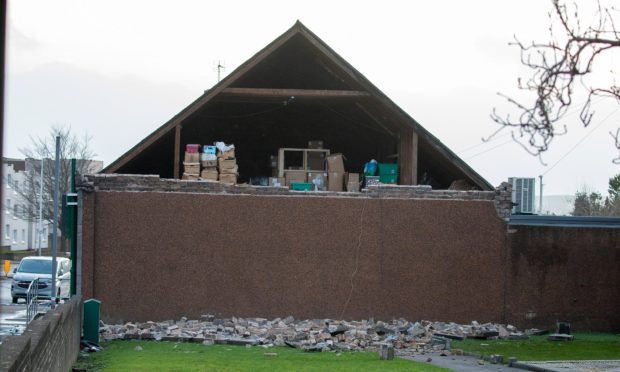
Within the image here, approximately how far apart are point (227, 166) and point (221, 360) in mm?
8250

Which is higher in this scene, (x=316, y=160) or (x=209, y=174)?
(x=316, y=160)

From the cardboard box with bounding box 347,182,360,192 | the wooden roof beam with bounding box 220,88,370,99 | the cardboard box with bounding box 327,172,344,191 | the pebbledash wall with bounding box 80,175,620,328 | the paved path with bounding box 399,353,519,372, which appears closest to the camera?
the paved path with bounding box 399,353,519,372

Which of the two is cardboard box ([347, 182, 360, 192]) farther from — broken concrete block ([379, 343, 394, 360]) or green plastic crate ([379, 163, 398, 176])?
broken concrete block ([379, 343, 394, 360])

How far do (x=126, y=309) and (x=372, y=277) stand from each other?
6.38 meters

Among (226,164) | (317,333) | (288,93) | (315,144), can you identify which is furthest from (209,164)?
(317,333)

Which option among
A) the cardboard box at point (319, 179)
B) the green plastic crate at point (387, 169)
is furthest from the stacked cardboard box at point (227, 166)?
the green plastic crate at point (387, 169)

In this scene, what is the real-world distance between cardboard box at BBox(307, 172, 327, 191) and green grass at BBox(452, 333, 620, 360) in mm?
6373

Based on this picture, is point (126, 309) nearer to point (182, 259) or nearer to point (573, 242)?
point (182, 259)

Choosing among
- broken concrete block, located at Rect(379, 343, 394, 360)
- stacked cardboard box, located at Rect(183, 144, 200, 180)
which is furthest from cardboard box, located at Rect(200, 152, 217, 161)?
broken concrete block, located at Rect(379, 343, 394, 360)

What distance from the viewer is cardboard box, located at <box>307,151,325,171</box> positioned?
84.0 ft

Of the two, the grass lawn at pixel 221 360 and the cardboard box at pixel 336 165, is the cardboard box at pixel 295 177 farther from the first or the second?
the grass lawn at pixel 221 360

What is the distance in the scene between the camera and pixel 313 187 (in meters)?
24.4

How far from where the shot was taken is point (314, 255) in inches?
887

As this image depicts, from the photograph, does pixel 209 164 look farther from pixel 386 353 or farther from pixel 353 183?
pixel 386 353
